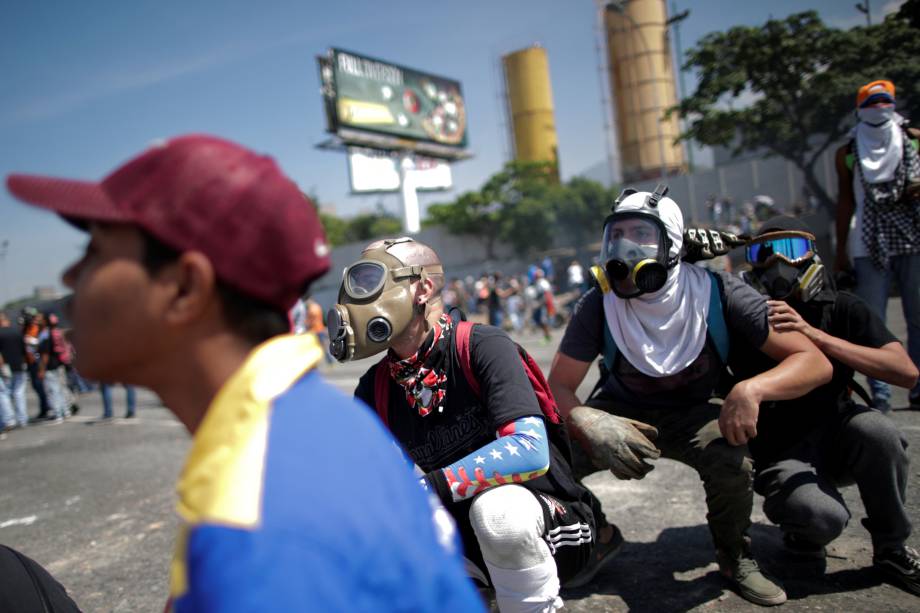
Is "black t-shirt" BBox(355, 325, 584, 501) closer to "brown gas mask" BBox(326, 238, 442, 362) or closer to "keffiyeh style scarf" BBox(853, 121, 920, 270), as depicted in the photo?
"brown gas mask" BBox(326, 238, 442, 362)

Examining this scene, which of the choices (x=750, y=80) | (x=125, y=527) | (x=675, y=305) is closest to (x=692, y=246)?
(x=675, y=305)

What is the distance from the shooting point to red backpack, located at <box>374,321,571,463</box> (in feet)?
7.99

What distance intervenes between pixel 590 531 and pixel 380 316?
1107mm

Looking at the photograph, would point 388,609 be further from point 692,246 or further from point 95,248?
point 692,246

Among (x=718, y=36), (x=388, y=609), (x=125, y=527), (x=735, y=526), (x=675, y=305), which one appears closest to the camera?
(x=388, y=609)

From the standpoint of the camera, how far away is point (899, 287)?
14.7ft

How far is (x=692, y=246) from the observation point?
2.84 m

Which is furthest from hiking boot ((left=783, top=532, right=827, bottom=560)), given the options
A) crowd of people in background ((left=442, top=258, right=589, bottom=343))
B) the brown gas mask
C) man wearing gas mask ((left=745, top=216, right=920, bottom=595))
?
crowd of people in background ((left=442, top=258, right=589, bottom=343))

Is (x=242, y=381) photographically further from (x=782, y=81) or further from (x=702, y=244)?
(x=782, y=81)

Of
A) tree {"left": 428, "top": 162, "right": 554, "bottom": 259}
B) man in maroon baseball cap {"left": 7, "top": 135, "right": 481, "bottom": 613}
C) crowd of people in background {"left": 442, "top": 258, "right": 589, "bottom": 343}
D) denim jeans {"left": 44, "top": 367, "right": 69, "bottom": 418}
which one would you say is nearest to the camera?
man in maroon baseball cap {"left": 7, "top": 135, "right": 481, "bottom": 613}

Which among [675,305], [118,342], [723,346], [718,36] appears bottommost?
[723,346]

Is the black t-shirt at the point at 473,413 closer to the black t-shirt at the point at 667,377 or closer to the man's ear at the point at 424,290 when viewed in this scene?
the man's ear at the point at 424,290

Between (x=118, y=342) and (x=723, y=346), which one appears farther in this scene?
(x=723, y=346)

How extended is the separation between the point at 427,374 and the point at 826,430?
67.6 inches
